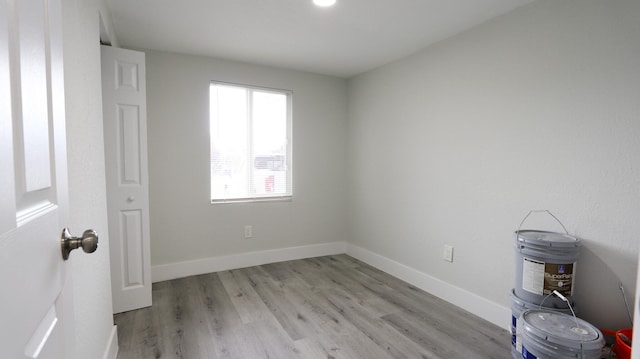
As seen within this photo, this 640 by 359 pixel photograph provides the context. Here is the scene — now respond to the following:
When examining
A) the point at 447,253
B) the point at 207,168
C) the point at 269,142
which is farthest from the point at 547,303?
the point at 207,168

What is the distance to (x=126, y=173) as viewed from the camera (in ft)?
7.89

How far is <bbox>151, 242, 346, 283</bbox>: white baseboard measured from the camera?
124 inches

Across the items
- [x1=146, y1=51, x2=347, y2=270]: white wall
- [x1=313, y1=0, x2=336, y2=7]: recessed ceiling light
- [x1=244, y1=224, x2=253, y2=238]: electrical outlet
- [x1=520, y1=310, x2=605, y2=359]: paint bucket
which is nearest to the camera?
[x1=520, y1=310, x2=605, y2=359]: paint bucket

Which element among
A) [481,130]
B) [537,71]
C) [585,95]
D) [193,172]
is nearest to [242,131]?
[193,172]

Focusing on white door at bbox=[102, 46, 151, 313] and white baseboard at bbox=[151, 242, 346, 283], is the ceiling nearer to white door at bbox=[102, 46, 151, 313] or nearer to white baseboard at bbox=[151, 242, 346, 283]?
white door at bbox=[102, 46, 151, 313]

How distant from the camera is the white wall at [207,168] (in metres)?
3.10

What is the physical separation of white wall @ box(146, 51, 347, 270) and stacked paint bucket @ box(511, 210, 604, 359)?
7.81 feet

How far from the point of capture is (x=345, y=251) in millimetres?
4121

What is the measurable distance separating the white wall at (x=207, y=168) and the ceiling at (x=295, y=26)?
287mm

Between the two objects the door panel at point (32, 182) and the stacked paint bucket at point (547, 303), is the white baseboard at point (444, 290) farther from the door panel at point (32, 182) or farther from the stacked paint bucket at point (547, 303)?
the door panel at point (32, 182)

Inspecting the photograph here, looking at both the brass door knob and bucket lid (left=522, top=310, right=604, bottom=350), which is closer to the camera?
the brass door knob

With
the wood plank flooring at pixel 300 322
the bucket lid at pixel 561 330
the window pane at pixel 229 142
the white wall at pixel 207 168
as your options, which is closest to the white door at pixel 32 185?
the wood plank flooring at pixel 300 322

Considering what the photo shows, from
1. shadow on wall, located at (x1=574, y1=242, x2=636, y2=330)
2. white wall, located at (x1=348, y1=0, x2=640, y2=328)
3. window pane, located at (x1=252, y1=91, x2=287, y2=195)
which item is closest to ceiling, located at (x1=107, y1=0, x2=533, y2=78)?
white wall, located at (x1=348, y1=0, x2=640, y2=328)

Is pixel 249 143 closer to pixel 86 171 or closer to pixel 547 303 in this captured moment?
pixel 86 171
